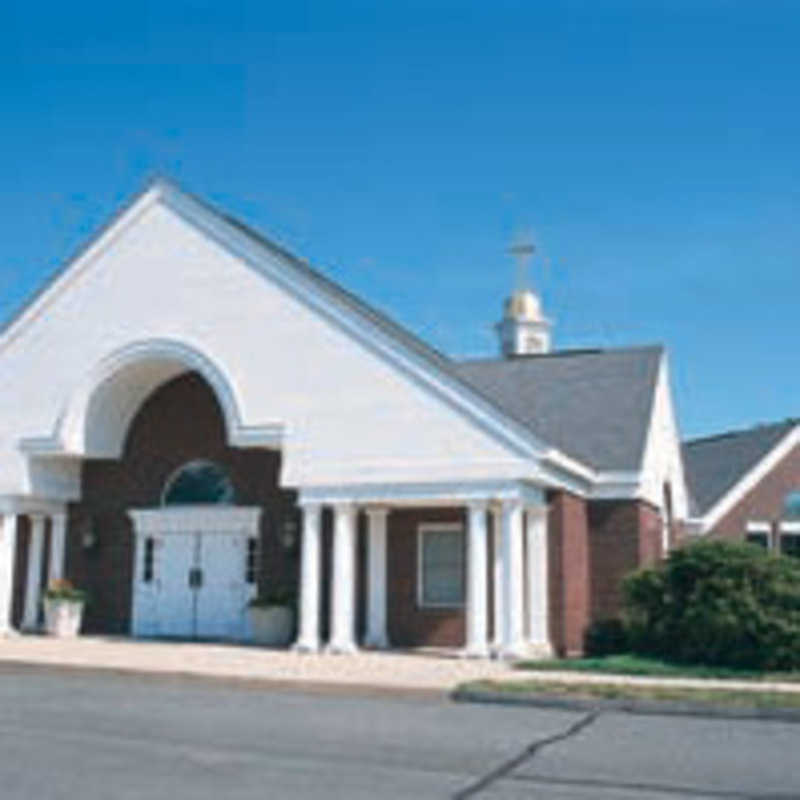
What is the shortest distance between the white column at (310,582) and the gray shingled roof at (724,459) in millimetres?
15475

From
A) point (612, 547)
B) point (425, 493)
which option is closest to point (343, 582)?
point (425, 493)

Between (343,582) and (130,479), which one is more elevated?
(130,479)

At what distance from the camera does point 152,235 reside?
69.8 feet

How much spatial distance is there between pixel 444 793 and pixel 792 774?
2976mm

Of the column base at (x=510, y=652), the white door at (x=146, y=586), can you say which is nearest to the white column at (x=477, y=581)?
the column base at (x=510, y=652)

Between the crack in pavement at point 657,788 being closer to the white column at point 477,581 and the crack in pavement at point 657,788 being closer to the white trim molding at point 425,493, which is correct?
the white column at point 477,581

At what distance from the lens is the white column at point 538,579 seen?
19172mm

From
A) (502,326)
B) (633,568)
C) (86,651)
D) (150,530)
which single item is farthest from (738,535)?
(86,651)

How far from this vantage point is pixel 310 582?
18.8 meters

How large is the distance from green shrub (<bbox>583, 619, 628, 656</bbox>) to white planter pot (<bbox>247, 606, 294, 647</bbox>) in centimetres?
551

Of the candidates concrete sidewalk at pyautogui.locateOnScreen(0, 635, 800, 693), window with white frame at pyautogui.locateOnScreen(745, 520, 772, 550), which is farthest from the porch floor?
window with white frame at pyautogui.locateOnScreen(745, 520, 772, 550)

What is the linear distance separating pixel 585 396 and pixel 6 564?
12385mm

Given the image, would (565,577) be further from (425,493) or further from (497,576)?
(425,493)

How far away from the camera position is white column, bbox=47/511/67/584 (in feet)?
75.5
